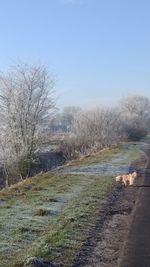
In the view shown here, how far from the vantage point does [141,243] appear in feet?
33.8

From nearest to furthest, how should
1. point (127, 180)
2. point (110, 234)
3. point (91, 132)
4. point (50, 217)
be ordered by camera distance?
point (110, 234) → point (50, 217) → point (127, 180) → point (91, 132)

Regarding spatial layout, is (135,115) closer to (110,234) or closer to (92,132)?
(92,132)

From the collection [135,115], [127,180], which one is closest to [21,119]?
[127,180]

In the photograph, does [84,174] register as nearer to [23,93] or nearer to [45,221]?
[23,93]

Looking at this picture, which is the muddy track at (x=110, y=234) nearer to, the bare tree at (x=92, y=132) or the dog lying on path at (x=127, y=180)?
the dog lying on path at (x=127, y=180)

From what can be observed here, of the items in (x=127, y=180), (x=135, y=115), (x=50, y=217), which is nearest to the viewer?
(x=50, y=217)

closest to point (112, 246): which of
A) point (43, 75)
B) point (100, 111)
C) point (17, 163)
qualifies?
point (17, 163)

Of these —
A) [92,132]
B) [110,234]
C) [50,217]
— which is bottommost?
[110,234]

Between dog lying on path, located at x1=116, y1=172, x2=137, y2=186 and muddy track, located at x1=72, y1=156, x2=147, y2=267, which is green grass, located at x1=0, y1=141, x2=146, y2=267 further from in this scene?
dog lying on path, located at x1=116, y1=172, x2=137, y2=186

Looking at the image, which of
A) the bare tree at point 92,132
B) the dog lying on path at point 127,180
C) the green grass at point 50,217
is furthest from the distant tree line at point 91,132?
the green grass at point 50,217

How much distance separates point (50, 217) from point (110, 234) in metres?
2.16

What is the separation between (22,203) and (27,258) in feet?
21.4

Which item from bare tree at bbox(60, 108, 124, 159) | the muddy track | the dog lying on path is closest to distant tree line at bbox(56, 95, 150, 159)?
bare tree at bbox(60, 108, 124, 159)

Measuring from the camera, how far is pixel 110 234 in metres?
11.4
